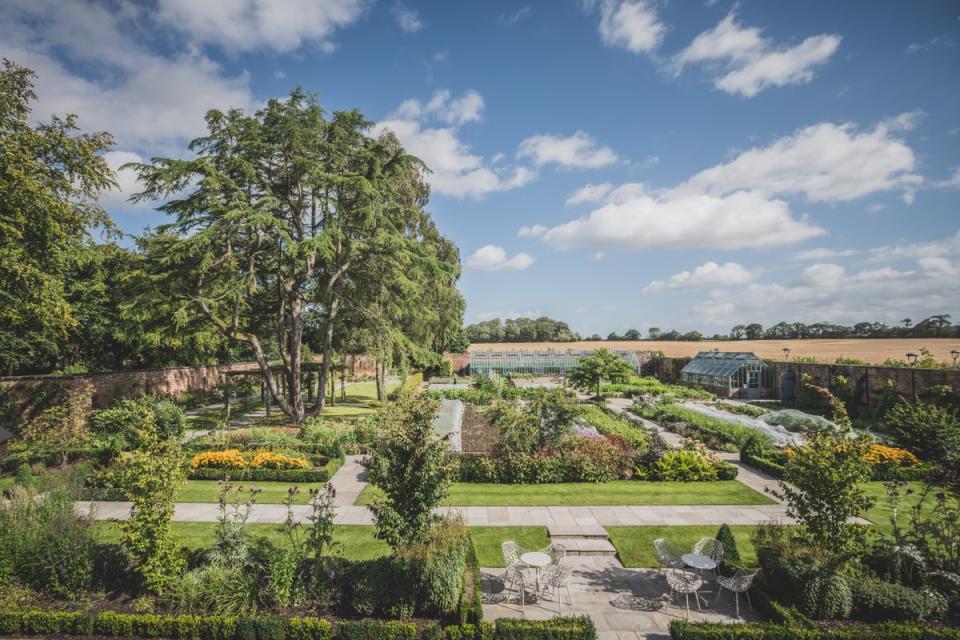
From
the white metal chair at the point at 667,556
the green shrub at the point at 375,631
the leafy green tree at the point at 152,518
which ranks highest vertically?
the leafy green tree at the point at 152,518

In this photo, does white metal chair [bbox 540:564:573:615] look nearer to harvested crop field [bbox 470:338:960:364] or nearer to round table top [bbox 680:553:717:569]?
round table top [bbox 680:553:717:569]

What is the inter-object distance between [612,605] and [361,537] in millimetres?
5371

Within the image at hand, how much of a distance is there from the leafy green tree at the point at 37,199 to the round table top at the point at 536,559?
16.0 meters

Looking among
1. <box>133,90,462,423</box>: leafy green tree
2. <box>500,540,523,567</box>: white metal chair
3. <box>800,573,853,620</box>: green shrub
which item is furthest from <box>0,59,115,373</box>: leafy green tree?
<box>800,573,853,620</box>: green shrub

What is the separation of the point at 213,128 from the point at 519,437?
17.7m

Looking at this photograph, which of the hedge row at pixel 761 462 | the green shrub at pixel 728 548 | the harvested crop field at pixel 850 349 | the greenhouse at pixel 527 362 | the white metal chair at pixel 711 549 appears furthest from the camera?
the greenhouse at pixel 527 362

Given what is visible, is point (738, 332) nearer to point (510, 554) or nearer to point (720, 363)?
point (720, 363)

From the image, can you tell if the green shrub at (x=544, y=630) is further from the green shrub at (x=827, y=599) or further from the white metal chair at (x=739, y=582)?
the green shrub at (x=827, y=599)

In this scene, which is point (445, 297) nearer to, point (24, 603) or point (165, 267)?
A: point (165, 267)

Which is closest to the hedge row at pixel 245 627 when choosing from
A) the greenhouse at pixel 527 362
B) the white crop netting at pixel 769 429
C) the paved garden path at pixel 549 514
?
the paved garden path at pixel 549 514

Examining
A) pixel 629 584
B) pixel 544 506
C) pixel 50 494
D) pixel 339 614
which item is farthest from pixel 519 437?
pixel 50 494

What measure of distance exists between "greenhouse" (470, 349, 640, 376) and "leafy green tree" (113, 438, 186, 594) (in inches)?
1621

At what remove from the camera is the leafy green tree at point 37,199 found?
13438 mm

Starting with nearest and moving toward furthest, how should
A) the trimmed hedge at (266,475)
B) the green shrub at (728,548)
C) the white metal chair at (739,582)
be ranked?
the white metal chair at (739,582) → the green shrub at (728,548) → the trimmed hedge at (266,475)
